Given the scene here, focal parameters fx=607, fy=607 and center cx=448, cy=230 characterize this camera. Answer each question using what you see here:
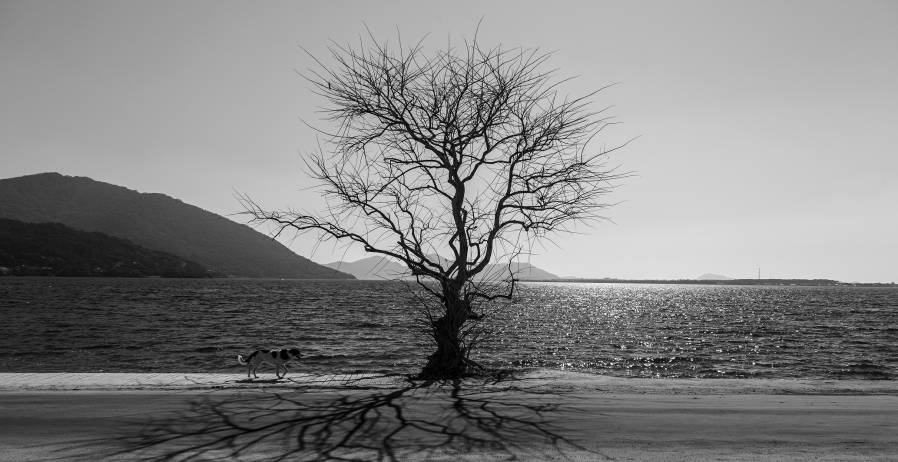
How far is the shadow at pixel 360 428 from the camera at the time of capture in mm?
7648

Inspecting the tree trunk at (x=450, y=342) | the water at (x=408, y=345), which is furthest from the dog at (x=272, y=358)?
the water at (x=408, y=345)

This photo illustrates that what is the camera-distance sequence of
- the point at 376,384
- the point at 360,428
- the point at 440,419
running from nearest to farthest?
the point at 360,428 → the point at 440,419 → the point at 376,384

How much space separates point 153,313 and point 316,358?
38941 millimetres

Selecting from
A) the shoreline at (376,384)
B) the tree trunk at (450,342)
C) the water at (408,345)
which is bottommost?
the water at (408,345)

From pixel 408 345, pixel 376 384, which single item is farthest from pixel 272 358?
pixel 408 345

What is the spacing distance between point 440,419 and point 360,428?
1334mm

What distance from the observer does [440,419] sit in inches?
379

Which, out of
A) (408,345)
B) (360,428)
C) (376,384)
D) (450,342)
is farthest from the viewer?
(408,345)

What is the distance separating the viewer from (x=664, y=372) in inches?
1099

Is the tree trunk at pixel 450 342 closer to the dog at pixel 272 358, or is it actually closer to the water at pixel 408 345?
the water at pixel 408 345

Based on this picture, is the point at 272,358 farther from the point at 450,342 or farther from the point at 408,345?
the point at 408,345

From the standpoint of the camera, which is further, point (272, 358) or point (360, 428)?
point (272, 358)

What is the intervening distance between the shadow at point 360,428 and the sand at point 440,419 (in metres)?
0.03

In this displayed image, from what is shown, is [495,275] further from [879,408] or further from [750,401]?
[879,408]
